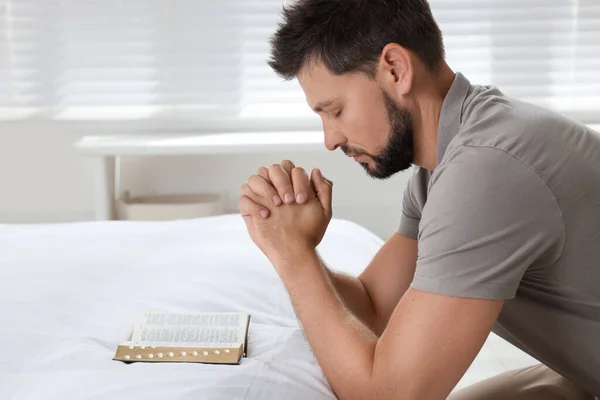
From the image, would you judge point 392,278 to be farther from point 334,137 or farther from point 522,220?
point 522,220

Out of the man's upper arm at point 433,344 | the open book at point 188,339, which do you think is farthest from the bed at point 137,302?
the man's upper arm at point 433,344

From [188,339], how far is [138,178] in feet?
7.91

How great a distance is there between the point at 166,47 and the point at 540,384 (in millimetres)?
2454

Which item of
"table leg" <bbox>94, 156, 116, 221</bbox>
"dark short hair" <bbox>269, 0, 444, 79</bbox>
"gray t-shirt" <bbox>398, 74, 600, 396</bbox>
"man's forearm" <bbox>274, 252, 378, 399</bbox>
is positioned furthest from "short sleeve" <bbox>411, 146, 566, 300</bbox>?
"table leg" <bbox>94, 156, 116, 221</bbox>

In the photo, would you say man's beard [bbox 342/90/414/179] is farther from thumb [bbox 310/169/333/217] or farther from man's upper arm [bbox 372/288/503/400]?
man's upper arm [bbox 372/288/503/400]

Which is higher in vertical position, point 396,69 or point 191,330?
point 396,69

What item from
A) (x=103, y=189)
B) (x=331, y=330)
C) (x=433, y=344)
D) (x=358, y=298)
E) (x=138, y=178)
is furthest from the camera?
(x=138, y=178)

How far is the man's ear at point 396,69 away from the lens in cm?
138

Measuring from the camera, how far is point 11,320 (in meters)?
1.43

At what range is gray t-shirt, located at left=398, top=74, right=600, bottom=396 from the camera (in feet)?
3.92

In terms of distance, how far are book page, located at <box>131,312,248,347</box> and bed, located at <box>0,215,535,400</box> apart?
4 centimetres

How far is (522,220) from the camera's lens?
1.20 m

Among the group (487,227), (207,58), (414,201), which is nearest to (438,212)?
(487,227)

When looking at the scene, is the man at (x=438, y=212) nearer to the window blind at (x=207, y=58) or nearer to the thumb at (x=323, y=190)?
the thumb at (x=323, y=190)
